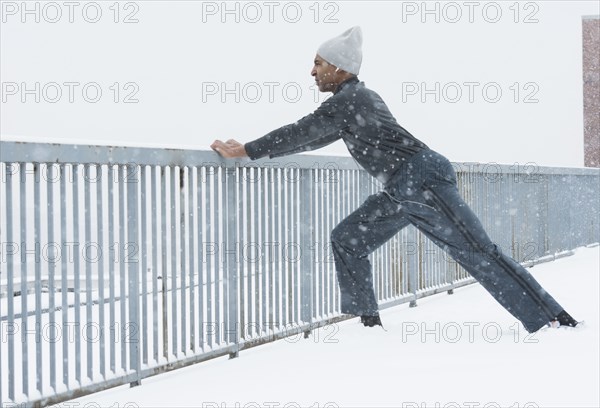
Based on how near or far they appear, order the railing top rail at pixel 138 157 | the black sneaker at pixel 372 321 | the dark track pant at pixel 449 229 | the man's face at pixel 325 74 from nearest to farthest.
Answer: the railing top rail at pixel 138 157
the dark track pant at pixel 449 229
the man's face at pixel 325 74
the black sneaker at pixel 372 321

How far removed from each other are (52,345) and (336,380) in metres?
1.28

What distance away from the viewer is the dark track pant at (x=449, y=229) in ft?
14.5

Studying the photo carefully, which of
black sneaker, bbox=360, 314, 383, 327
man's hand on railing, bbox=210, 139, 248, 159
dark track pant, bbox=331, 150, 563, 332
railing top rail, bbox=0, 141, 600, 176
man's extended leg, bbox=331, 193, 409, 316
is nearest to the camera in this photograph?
railing top rail, bbox=0, 141, 600, 176

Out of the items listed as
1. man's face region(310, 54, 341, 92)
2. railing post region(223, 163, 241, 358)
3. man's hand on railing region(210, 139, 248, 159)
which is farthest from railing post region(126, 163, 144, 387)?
Answer: man's face region(310, 54, 341, 92)

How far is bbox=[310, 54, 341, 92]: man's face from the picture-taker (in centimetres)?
453

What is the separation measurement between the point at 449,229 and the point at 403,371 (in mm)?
1034

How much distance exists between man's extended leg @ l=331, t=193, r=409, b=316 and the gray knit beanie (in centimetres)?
79

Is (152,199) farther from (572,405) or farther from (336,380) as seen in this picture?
(572,405)

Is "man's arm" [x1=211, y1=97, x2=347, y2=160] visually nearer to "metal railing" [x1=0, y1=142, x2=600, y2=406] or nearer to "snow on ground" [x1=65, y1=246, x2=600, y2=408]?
"metal railing" [x1=0, y1=142, x2=600, y2=406]

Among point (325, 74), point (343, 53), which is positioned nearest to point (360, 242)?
point (325, 74)

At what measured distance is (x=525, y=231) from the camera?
9086mm

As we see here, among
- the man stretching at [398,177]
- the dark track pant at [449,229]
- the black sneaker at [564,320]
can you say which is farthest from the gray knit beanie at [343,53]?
the black sneaker at [564,320]

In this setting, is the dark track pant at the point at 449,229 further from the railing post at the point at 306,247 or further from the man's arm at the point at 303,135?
the man's arm at the point at 303,135

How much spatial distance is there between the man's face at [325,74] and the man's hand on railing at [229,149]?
2.36 feet
